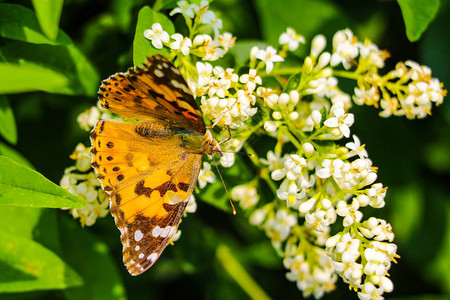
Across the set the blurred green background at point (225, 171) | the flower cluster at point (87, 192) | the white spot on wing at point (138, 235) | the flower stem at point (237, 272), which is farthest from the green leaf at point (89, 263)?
the flower stem at point (237, 272)

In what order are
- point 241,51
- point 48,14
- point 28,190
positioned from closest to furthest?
point 48,14 < point 28,190 < point 241,51

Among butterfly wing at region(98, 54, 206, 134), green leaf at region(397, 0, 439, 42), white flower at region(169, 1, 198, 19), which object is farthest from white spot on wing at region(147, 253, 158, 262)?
green leaf at region(397, 0, 439, 42)

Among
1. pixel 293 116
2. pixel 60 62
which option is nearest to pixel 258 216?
pixel 293 116

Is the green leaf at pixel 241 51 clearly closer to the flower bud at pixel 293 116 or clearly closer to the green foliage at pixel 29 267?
the flower bud at pixel 293 116

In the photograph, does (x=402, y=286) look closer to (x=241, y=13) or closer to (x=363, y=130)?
(x=363, y=130)

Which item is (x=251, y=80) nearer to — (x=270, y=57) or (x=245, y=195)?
(x=270, y=57)

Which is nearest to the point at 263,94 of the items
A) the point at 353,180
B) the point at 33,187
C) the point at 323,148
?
the point at 323,148

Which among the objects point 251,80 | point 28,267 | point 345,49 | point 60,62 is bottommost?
point 28,267
